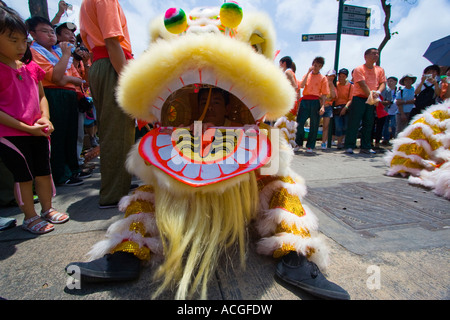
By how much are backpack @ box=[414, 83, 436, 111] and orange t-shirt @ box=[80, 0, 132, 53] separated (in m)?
5.87

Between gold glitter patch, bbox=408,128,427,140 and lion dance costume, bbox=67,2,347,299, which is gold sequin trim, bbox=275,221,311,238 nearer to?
lion dance costume, bbox=67,2,347,299

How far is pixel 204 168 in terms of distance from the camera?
3.64 ft

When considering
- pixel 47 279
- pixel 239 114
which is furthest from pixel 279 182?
pixel 47 279

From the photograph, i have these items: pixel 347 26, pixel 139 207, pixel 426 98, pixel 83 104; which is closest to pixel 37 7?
pixel 83 104

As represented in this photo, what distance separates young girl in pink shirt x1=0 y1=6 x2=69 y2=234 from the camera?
150 cm

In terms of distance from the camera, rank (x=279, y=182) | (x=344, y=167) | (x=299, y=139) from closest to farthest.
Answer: (x=279, y=182)
(x=344, y=167)
(x=299, y=139)

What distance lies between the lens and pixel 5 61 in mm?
1556

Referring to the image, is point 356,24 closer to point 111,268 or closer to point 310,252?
point 310,252

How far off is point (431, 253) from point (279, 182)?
A: 0.96m

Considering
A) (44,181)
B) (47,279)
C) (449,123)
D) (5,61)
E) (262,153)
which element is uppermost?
(5,61)

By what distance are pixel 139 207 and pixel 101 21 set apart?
1367 mm

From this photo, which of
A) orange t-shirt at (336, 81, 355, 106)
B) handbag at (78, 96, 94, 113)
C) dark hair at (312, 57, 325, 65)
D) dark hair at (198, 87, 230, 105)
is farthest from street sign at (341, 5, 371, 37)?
handbag at (78, 96, 94, 113)
